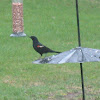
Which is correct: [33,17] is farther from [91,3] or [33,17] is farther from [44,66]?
[44,66]

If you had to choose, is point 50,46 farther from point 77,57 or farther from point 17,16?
point 77,57

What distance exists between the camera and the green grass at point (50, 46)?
8758 millimetres

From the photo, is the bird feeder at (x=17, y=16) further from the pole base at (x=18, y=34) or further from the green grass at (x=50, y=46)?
the green grass at (x=50, y=46)

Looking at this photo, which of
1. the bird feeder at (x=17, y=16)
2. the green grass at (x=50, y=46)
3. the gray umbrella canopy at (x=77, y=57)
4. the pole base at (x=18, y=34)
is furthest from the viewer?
the bird feeder at (x=17, y=16)

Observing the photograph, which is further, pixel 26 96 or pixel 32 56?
pixel 32 56

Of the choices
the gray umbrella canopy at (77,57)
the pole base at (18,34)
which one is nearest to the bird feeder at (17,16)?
the pole base at (18,34)

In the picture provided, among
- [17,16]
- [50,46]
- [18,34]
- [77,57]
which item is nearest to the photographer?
[77,57]

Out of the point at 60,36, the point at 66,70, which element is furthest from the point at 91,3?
the point at 66,70

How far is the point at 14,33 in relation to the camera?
17219mm

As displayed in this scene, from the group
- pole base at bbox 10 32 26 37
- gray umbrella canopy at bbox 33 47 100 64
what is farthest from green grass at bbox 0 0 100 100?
gray umbrella canopy at bbox 33 47 100 64

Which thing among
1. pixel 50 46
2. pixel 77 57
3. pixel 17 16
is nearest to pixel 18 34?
pixel 17 16

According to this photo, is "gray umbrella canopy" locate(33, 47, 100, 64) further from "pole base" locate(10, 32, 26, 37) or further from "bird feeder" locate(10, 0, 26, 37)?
"bird feeder" locate(10, 0, 26, 37)

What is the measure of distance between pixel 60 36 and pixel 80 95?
337 inches

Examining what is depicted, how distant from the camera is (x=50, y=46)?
14.8 m
